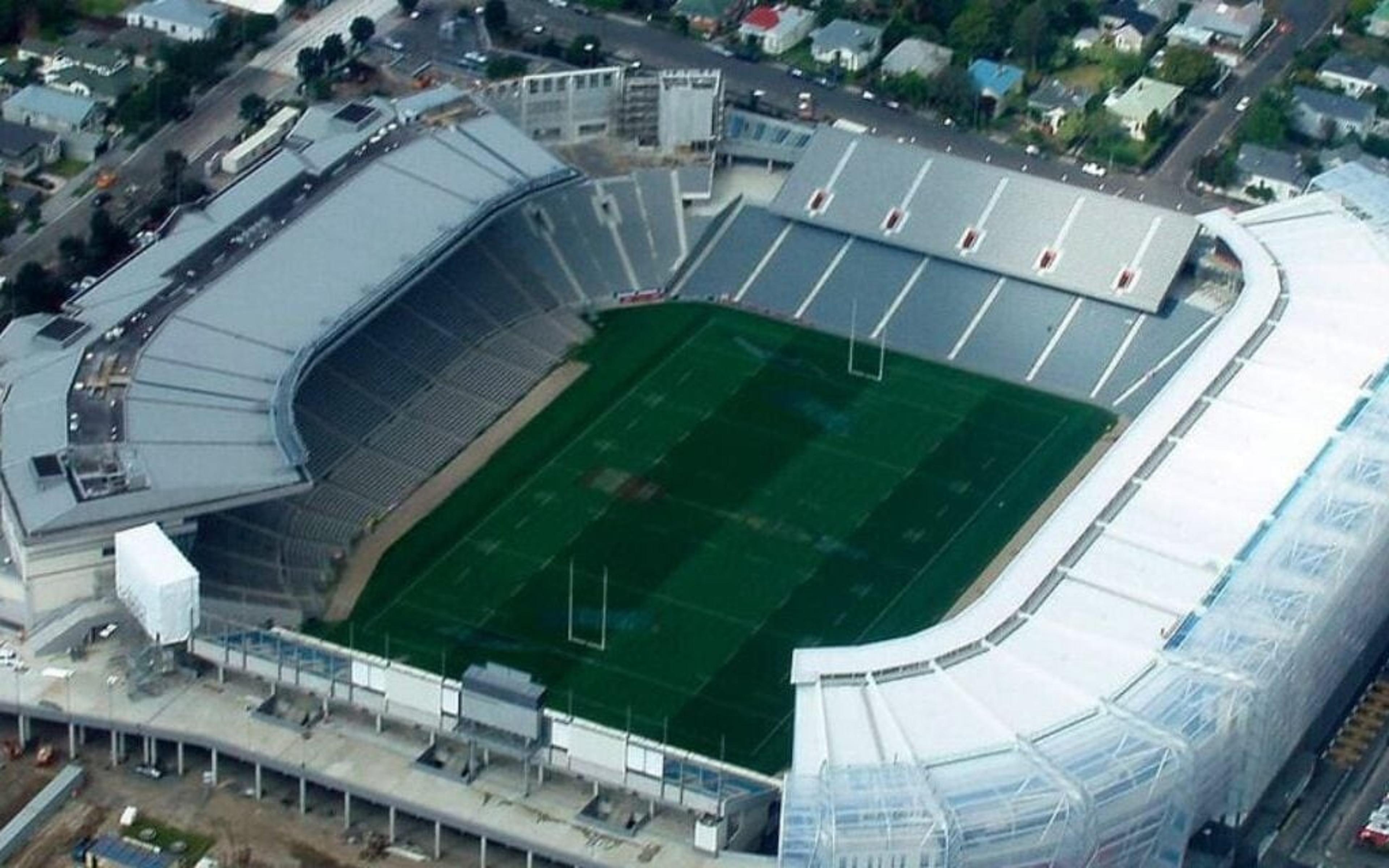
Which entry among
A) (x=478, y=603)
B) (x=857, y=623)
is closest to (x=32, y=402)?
(x=478, y=603)

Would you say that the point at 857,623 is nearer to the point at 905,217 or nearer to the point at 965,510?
the point at 965,510

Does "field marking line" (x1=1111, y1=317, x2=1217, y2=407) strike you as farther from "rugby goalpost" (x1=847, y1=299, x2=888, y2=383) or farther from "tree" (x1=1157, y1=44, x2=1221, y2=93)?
"tree" (x1=1157, y1=44, x2=1221, y2=93)

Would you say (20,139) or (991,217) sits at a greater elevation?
(991,217)

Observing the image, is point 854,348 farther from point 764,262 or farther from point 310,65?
point 310,65

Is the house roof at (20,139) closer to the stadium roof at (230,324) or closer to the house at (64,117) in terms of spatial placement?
the house at (64,117)

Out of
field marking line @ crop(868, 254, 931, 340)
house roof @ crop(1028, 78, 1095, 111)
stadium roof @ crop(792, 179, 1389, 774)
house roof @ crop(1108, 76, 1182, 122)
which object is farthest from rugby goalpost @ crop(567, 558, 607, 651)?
house roof @ crop(1108, 76, 1182, 122)

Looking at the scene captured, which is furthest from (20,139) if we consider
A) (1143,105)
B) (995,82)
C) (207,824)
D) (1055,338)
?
(1143,105)
